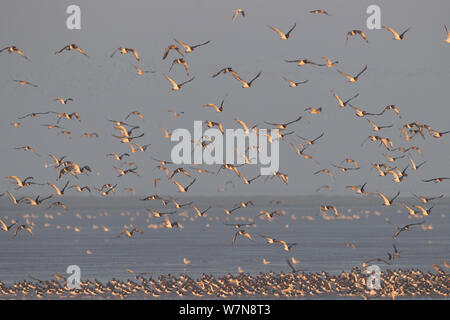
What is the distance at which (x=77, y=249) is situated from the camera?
14425 cm

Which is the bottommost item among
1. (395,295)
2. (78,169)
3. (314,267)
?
(395,295)

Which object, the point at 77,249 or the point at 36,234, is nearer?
the point at 77,249

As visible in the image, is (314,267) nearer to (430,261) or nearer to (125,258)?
(430,261)

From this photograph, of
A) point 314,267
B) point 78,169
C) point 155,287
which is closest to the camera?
point 78,169

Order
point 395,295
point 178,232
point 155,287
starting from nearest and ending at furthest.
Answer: point 395,295 → point 155,287 → point 178,232

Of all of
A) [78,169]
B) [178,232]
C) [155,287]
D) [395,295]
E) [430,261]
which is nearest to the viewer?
[78,169]

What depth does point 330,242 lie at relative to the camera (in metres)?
156

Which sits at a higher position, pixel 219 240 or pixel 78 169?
pixel 219 240

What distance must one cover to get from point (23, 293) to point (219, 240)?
341ft
